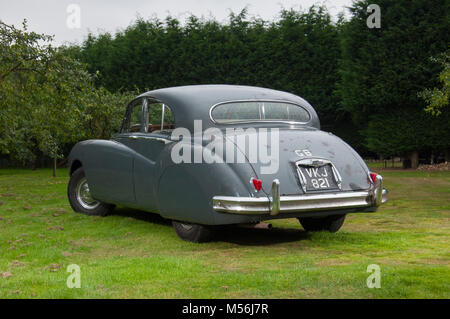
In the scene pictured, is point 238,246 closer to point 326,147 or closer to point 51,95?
point 326,147

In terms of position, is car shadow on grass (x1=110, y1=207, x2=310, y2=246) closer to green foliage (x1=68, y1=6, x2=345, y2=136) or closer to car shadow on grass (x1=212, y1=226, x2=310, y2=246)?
car shadow on grass (x1=212, y1=226, x2=310, y2=246)

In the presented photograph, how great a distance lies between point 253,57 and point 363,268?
23.3 m

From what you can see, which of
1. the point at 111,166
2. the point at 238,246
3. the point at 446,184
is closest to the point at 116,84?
the point at 446,184

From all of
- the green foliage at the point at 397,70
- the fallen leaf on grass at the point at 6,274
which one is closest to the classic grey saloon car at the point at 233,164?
the fallen leaf on grass at the point at 6,274

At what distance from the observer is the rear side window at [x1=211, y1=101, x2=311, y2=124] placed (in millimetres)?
7102

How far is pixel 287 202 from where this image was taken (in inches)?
A: 238

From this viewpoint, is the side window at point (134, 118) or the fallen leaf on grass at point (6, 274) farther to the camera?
the side window at point (134, 118)

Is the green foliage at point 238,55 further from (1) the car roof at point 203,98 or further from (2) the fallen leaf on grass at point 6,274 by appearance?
(2) the fallen leaf on grass at point 6,274

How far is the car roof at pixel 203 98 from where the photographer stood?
276 inches

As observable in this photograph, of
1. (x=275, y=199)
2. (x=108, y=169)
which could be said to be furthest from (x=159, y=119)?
(x=275, y=199)

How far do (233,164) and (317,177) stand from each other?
982 mm

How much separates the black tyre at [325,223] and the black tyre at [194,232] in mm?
1656

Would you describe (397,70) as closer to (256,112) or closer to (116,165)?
(256,112)

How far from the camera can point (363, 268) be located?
203 inches
